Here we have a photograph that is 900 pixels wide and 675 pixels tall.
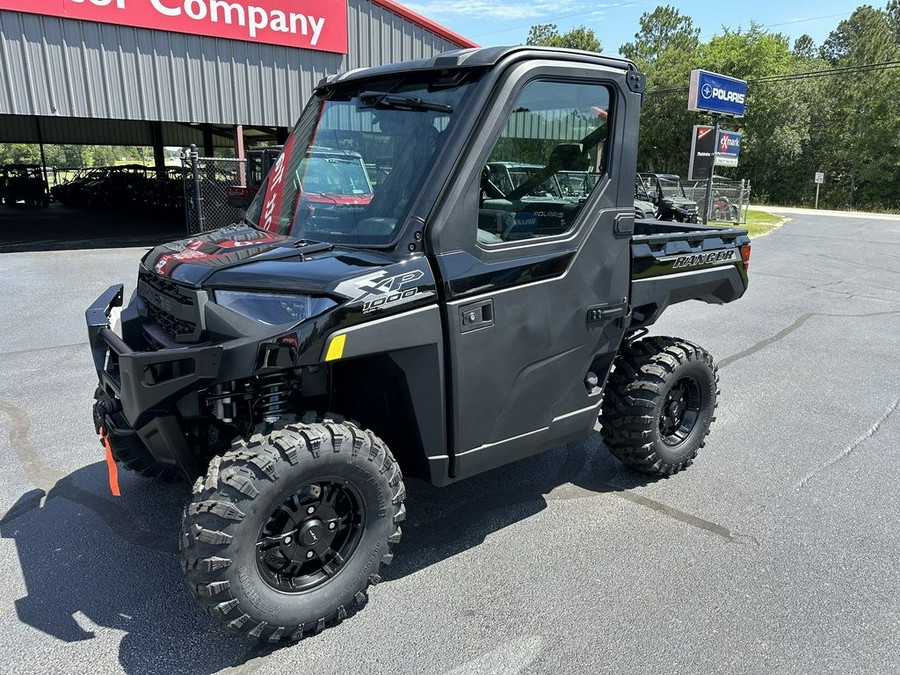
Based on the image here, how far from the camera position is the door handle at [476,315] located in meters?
2.80

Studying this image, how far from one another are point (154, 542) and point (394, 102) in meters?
2.54

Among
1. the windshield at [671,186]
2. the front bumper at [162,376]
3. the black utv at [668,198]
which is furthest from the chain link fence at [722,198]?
the front bumper at [162,376]

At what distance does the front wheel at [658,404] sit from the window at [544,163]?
1236mm

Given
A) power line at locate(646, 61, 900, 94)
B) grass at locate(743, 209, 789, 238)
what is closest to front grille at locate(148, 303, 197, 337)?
grass at locate(743, 209, 789, 238)

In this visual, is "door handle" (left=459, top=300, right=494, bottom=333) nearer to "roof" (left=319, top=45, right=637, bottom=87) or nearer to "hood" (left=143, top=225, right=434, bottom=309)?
"hood" (left=143, top=225, right=434, bottom=309)

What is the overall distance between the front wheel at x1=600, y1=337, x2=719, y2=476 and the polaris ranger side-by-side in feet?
1.64

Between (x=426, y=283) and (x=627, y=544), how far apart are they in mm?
1847

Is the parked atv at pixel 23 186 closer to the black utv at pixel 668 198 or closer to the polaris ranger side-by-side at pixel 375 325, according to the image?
the black utv at pixel 668 198

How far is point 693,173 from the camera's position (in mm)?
21547

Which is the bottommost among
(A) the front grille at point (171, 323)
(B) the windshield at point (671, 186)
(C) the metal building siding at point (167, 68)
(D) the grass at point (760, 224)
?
(D) the grass at point (760, 224)

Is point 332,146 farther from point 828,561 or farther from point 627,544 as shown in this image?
point 828,561

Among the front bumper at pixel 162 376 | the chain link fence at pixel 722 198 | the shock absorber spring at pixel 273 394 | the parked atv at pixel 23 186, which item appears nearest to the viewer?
the front bumper at pixel 162 376

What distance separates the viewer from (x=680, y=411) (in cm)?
432

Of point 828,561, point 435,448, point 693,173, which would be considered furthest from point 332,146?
point 693,173
